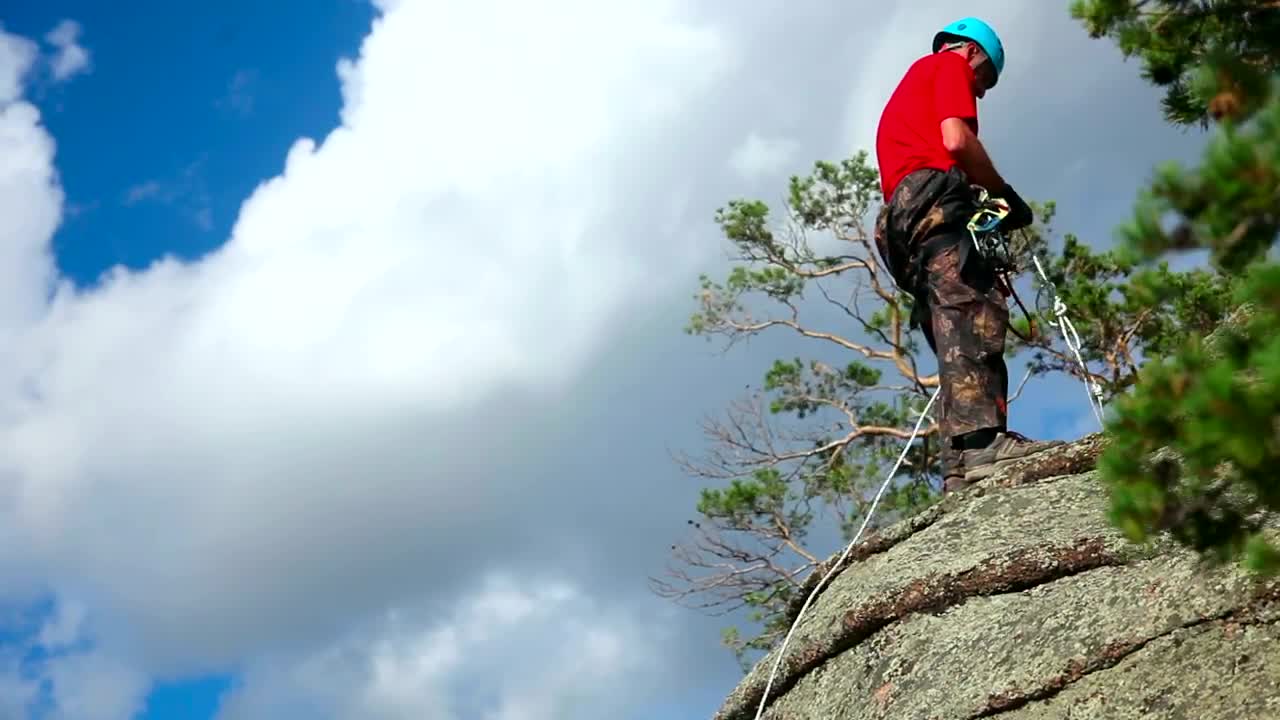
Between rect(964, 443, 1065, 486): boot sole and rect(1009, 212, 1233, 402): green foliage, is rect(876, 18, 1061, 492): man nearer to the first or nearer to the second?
rect(964, 443, 1065, 486): boot sole

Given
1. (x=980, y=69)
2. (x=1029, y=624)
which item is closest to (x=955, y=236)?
(x=980, y=69)

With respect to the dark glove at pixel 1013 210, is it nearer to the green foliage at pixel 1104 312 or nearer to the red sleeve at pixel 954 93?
the red sleeve at pixel 954 93

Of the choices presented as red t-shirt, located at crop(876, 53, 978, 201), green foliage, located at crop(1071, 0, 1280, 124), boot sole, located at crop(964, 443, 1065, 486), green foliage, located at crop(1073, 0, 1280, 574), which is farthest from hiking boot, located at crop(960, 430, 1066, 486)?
green foliage, located at crop(1073, 0, 1280, 574)

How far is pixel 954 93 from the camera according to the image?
5207 mm

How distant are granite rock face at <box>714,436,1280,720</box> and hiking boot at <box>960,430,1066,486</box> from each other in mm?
124

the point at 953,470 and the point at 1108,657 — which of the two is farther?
the point at 953,470

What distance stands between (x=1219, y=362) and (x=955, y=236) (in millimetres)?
3430

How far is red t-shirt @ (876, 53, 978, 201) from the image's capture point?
5219mm

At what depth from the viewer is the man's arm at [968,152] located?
17.0ft

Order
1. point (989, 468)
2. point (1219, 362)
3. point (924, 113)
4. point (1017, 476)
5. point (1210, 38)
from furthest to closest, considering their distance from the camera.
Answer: point (924, 113)
point (989, 468)
point (1017, 476)
point (1210, 38)
point (1219, 362)

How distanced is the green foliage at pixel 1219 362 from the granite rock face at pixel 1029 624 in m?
1.36

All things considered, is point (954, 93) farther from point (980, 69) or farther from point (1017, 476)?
point (1017, 476)

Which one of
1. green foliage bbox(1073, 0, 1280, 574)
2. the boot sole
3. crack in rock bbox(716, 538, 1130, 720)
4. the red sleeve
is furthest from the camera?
the red sleeve

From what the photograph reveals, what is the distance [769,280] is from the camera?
19438mm
